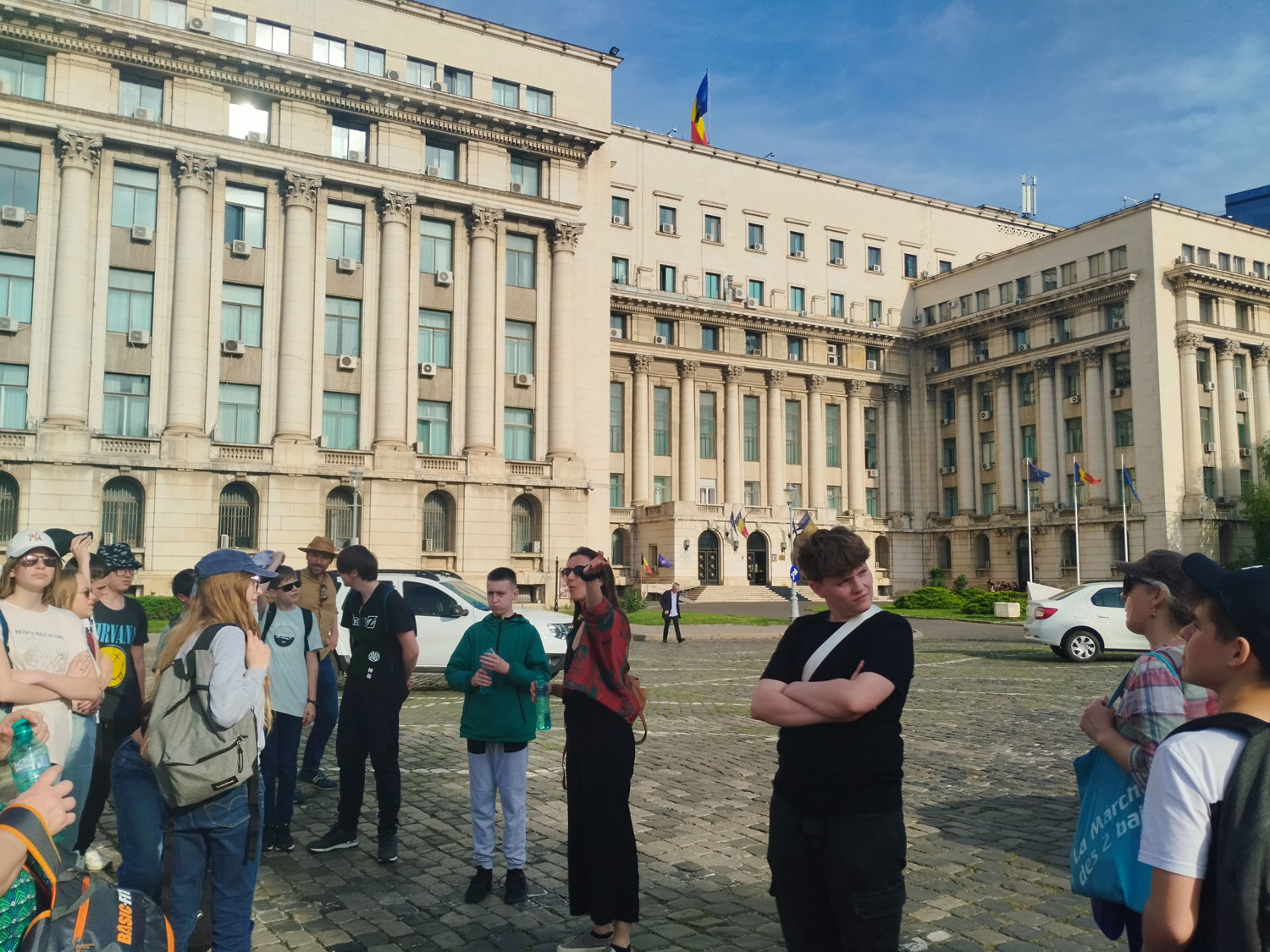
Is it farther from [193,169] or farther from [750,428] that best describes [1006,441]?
[193,169]

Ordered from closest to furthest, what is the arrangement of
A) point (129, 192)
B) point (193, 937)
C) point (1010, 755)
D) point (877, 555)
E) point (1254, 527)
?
point (193, 937), point (1010, 755), point (129, 192), point (1254, 527), point (877, 555)

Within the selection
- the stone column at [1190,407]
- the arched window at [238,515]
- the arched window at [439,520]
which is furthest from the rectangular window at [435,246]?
the stone column at [1190,407]

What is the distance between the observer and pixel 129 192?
120 ft

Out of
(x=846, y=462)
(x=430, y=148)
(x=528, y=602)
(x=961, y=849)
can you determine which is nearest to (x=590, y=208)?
(x=430, y=148)

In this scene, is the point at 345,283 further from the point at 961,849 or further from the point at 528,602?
the point at 961,849

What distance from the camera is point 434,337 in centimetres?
4159

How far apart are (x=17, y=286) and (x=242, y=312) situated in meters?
7.59

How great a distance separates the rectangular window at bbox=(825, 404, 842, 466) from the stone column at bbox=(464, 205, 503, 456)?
3200 cm

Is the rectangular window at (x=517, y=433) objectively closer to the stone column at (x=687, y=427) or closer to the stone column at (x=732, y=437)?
the stone column at (x=687, y=427)

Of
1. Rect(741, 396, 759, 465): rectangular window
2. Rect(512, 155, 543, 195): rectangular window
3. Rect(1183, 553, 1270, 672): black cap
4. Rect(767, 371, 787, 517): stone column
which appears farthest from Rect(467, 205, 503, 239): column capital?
Rect(1183, 553, 1270, 672): black cap

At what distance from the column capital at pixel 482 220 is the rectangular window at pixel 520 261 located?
4.06ft

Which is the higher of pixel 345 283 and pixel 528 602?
pixel 345 283

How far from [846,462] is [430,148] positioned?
3721 cm

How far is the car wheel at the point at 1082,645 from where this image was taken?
21.3m
